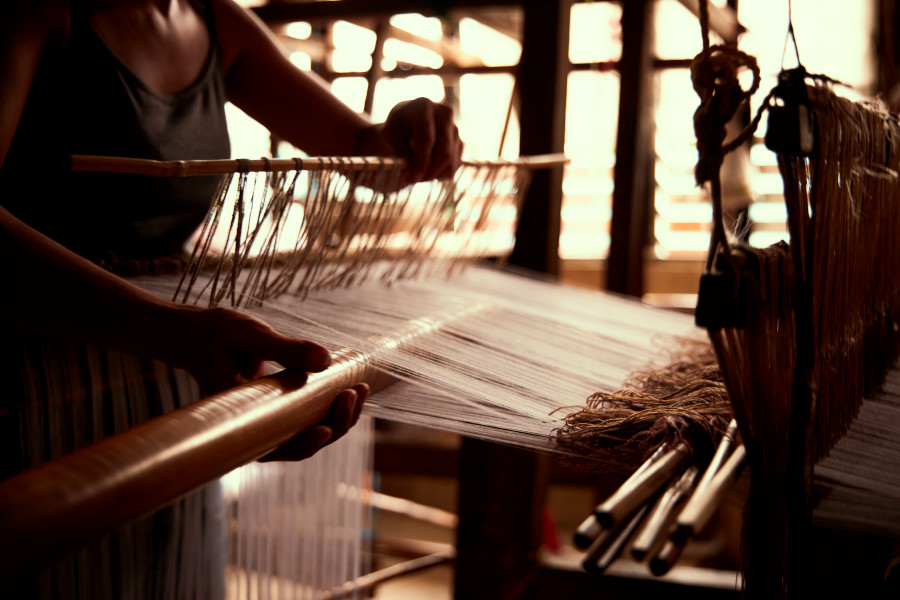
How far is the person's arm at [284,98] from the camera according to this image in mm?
1276

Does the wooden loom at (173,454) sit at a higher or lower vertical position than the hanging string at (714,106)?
lower

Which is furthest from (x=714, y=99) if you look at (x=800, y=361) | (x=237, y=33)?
(x=237, y=33)

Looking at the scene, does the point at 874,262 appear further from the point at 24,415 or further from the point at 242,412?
the point at 24,415

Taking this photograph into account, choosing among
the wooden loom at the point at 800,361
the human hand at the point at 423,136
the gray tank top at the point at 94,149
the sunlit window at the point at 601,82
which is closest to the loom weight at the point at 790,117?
the wooden loom at the point at 800,361

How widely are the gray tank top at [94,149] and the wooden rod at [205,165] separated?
0.16 meters

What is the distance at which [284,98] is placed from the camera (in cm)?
137

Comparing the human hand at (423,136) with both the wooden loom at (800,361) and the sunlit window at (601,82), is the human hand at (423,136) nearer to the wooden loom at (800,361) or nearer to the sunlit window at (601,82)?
the wooden loom at (800,361)

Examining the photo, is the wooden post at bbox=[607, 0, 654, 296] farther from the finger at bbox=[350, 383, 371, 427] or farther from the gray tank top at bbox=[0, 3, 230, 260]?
the finger at bbox=[350, 383, 371, 427]

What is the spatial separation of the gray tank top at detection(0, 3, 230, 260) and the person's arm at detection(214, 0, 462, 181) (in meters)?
0.23

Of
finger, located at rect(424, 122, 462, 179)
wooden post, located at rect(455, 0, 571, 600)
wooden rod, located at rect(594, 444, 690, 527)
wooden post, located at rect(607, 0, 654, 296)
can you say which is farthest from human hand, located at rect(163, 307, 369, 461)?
wooden post, located at rect(607, 0, 654, 296)

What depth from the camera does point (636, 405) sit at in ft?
2.70

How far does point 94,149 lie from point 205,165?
1.08 ft

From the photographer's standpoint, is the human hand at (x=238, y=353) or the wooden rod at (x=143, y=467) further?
the human hand at (x=238, y=353)

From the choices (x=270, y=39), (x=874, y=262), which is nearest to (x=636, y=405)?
(x=874, y=262)
